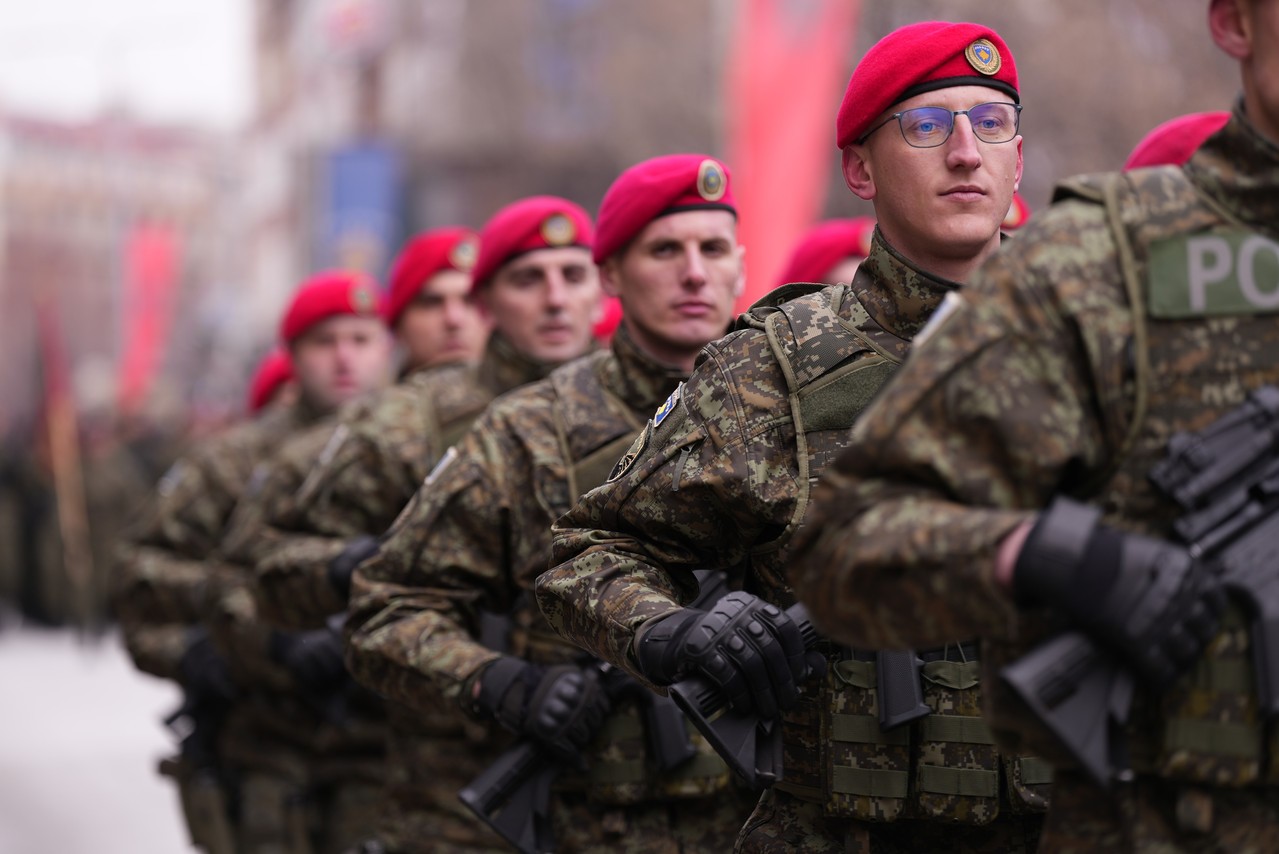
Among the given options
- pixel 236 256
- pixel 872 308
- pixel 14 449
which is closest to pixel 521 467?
pixel 872 308

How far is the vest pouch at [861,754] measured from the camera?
3326 mm

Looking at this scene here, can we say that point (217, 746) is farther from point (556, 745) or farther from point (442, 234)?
point (556, 745)

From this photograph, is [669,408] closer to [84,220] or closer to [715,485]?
[715,485]

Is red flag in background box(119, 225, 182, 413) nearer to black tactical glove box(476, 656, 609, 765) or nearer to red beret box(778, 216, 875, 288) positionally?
red beret box(778, 216, 875, 288)

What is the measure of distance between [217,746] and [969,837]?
5.29 m

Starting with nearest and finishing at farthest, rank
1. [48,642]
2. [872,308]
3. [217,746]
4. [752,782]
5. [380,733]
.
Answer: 1. [752,782]
2. [872,308]
3. [380,733]
4. [217,746]
5. [48,642]

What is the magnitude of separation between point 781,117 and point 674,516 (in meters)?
6.67

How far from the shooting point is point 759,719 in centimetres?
331

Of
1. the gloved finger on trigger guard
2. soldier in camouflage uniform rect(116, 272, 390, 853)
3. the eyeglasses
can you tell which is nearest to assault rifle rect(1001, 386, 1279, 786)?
the eyeglasses

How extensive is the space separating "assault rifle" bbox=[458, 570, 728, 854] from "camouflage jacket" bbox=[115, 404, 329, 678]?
441 cm

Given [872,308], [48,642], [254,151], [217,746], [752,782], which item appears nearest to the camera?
[752,782]

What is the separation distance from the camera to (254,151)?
7931 centimetres

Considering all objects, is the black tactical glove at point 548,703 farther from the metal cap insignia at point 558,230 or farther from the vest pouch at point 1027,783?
the metal cap insignia at point 558,230

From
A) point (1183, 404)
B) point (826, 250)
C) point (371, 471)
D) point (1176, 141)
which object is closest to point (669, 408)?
point (1183, 404)
